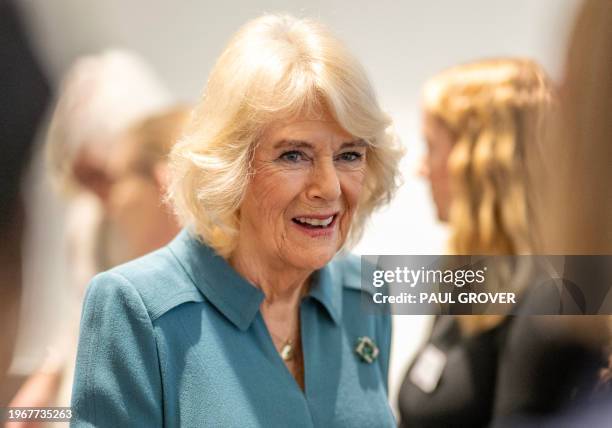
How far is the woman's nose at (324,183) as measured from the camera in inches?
56.7

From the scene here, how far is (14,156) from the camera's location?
1.98 meters

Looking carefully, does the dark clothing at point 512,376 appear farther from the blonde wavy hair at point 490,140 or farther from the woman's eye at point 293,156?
the woman's eye at point 293,156

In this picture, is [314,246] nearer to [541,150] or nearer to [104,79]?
[541,150]

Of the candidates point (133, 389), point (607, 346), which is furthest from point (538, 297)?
point (133, 389)

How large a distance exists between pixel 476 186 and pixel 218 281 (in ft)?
2.61

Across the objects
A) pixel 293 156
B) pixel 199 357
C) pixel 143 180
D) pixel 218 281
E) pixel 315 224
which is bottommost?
pixel 199 357

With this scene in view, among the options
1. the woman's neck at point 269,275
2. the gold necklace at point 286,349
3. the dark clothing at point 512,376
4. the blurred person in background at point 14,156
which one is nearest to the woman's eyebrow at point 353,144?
the woman's neck at point 269,275

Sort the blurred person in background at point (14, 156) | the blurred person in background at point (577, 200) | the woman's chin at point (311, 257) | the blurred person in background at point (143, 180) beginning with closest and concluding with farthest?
1. the woman's chin at point (311, 257)
2. the blurred person in background at point (577, 200)
3. the blurred person in background at point (14, 156)
4. the blurred person in background at point (143, 180)

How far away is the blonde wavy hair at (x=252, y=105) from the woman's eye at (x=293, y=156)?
63 mm

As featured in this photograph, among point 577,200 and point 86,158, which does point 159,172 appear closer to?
point 86,158

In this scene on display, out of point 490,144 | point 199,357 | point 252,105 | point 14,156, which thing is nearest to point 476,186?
point 490,144

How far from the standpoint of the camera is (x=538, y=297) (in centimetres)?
192

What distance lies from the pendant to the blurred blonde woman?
1.84 ft

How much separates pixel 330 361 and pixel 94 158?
37.2 inches
